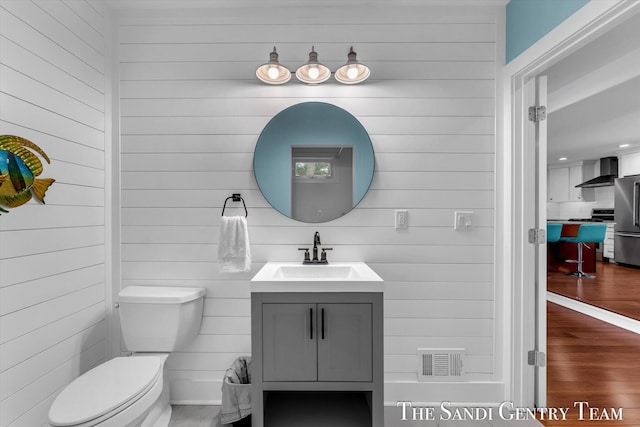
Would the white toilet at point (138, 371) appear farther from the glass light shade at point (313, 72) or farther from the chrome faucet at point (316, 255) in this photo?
the glass light shade at point (313, 72)

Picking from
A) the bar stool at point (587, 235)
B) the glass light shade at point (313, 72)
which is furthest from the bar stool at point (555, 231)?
the glass light shade at point (313, 72)

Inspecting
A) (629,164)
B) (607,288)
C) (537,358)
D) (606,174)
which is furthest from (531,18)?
(606,174)

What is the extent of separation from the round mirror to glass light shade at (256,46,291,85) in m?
0.18

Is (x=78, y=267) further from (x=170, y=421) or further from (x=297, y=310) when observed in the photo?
(x=297, y=310)

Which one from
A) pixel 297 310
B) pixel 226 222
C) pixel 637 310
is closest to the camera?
pixel 297 310

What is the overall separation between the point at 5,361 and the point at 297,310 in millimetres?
1262

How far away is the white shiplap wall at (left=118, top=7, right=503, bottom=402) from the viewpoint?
2.12 metres

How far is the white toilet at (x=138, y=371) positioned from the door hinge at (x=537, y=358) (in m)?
2.04

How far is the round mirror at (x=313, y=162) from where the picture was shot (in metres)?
2.13

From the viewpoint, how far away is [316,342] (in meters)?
1.63

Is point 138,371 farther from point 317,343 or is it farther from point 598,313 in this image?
point 598,313

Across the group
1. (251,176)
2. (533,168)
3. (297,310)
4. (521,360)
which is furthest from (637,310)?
(251,176)

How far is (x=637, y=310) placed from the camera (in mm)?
3652

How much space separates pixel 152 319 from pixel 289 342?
0.86m
